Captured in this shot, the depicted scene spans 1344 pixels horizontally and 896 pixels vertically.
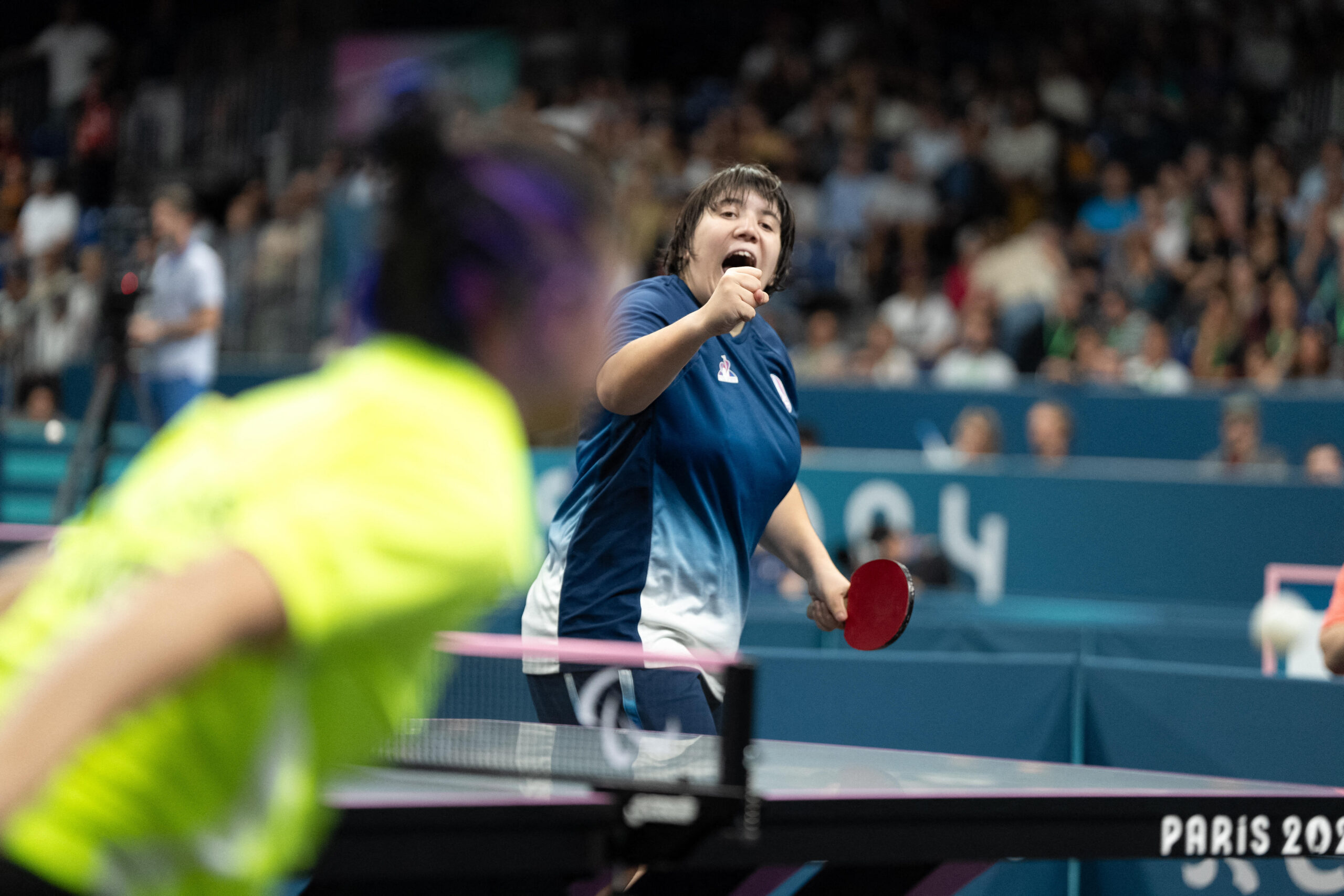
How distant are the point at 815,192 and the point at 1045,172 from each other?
6.36 feet

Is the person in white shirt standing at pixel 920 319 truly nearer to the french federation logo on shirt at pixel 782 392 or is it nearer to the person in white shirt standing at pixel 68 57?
the person in white shirt standing at pixel 68 57

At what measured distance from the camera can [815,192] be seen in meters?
14.4

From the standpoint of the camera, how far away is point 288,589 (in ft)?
3.32

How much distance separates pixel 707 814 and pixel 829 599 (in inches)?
50.9

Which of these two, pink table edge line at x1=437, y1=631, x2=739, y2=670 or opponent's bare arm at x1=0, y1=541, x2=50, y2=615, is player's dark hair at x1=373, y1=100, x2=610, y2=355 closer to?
opponent's bare arm at x1=0, y1=541, x2=50, y2=615

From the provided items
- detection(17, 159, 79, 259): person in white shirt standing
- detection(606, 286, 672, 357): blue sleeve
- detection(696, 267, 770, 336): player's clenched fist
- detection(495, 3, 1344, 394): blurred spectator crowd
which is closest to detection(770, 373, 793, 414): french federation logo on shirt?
detection(606, 286, 672, 357): blue sleeve

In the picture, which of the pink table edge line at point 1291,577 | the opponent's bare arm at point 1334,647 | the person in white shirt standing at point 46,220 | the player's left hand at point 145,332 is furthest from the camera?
the person in white shirt standing at point 46,220

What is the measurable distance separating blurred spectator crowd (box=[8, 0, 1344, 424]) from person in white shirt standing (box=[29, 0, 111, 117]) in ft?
0.09

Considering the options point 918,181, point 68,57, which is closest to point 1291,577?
point 918,181

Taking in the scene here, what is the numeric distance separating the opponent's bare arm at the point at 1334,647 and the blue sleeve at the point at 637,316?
4.95 feet

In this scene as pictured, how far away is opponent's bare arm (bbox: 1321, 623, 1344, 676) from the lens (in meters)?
3.37

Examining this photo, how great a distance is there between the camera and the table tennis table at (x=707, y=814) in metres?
2.04

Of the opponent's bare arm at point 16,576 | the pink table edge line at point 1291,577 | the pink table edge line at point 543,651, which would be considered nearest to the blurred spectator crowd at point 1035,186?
the pink table edge line at point 1291,577

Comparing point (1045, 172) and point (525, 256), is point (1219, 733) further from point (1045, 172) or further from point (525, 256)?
point (1045, 172)
